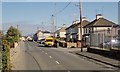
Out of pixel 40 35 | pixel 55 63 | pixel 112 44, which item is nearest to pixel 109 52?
pixel 112 44

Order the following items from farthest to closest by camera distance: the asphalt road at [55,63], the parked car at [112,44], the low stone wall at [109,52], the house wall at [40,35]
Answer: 1. the house wall at [40,35]
2. the parked car at [112,44]
3. the low stone wall at [109,52]
4. the asphalt road at [55,63]

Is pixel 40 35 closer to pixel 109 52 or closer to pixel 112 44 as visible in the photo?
pixel 109 52

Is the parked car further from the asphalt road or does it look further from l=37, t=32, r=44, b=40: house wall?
l=37, t=32, r=44, b=40: house wall

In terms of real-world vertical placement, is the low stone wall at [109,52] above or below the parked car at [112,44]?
below

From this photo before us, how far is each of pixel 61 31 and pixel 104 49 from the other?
402 ft

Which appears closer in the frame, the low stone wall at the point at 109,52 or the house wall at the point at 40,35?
the low stone wall at the point at 109,52

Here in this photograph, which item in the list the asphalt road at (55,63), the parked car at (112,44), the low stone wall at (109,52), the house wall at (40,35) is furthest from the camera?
the house wall at (40,35)

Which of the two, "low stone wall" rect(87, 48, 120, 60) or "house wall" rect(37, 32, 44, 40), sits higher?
"house wall" rect(37, 32, 44, 40)

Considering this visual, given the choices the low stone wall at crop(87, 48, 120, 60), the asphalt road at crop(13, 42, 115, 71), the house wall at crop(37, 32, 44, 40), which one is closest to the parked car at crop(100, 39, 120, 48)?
the low stone wall at crop(87, 48, 120, 60)

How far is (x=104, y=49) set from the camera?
34812 mm

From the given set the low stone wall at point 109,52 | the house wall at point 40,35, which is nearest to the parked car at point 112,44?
the low stone wall at point 109,52

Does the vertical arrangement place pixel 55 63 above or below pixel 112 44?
below

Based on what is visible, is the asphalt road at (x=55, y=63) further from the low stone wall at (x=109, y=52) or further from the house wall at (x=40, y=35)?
the house wall at (x=40, y=35)

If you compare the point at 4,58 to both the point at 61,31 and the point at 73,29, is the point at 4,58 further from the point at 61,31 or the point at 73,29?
the point at 61,31
